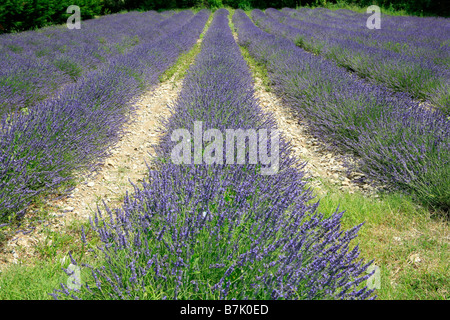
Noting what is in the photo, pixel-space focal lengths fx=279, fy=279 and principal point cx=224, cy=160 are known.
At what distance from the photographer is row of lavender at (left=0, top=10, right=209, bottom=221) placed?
79.7 inches

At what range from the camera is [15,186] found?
1.96 meters

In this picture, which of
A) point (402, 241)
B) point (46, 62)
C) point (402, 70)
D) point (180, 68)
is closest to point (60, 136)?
point (402, 241)

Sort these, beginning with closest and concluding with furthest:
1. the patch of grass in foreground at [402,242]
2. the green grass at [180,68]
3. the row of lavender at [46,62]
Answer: the patch of grass in foreground at [402,242] < the row of lavender at [46,62] < the green grass at [180,68]

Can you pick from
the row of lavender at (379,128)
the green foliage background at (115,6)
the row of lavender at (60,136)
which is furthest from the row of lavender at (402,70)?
the green foliage background at (115,6)

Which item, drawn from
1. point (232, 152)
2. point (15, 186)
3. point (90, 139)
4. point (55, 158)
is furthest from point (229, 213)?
point (90, 139)

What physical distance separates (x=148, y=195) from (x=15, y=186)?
1107 millimetres

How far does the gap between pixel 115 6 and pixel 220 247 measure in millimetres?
23916

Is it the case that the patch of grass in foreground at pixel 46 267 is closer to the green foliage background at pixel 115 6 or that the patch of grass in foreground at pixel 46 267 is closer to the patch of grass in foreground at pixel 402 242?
the patch of grass in foreground at pixel 402 242

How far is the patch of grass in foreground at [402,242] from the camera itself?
150cm

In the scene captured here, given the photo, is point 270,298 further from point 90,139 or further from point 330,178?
point 90,139

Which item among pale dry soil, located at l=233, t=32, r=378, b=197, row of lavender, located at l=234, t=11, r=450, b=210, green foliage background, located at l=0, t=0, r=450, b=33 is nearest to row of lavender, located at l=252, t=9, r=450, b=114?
row of lavender, located at l=234, t=11, r=450, b=210

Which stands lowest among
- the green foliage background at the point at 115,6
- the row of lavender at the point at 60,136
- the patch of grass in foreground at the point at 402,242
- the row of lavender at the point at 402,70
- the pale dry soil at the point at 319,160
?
the patch of grass in foreground at the point at 402,242

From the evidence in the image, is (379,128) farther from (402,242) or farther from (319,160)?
(402,242)

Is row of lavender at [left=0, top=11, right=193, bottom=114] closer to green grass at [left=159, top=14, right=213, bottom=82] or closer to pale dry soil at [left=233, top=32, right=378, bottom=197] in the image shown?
green grass at [left=159, top=14, right=213, bottom=82]
